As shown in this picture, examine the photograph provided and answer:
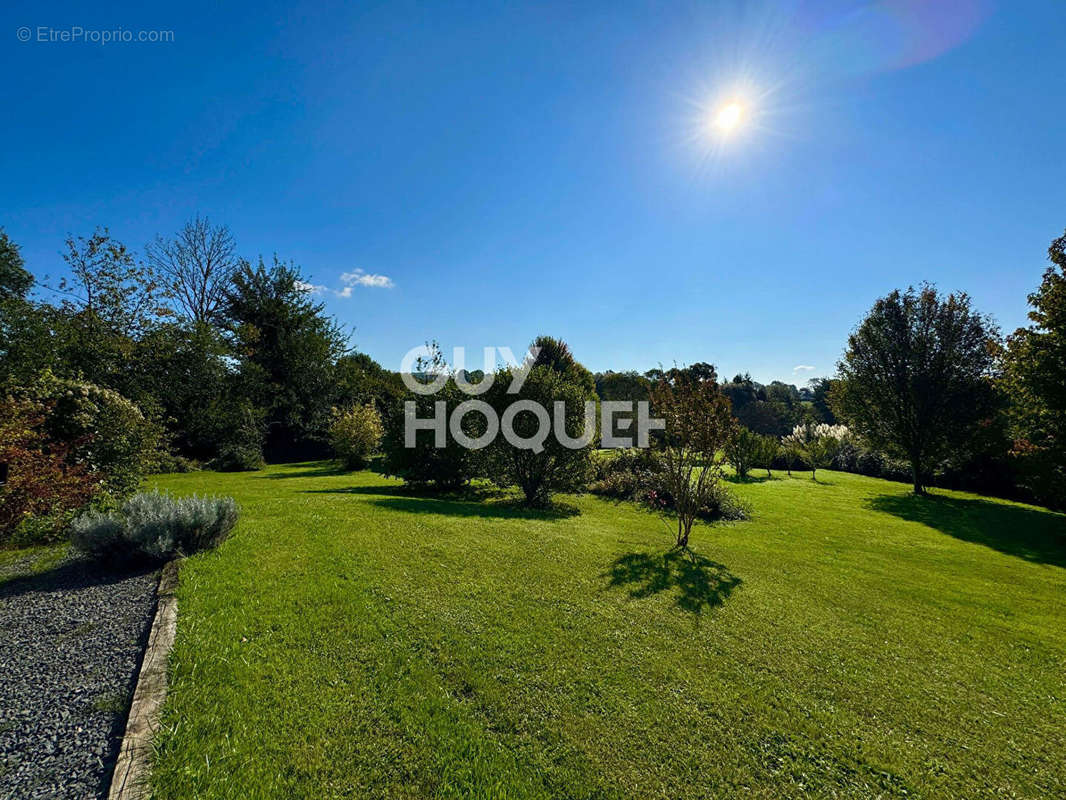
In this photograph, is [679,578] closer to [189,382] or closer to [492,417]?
[492,417]

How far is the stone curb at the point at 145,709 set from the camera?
2.28 metres

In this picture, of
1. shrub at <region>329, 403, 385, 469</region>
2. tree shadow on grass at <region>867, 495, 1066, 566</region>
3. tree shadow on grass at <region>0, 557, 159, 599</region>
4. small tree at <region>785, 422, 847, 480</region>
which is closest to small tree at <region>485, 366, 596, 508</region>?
tree shadow on grass at <region>0, 557, 159, 599</region>

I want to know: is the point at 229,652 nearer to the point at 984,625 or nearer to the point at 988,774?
the point at 988,774

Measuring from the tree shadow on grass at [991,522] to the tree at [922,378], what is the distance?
111 inches

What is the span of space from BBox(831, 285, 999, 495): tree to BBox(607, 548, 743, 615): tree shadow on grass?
684 inches

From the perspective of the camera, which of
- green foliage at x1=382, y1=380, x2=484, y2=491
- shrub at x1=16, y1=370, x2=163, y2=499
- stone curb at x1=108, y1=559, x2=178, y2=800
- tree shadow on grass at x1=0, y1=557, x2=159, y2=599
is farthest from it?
green foliage at x1=382, y1=380, x2=484, y2=491

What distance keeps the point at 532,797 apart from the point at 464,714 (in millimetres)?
839

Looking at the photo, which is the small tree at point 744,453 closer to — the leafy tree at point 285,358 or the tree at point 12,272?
the leafy tree at point 285,358

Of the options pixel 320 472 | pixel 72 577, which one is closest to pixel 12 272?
pixel 320 472

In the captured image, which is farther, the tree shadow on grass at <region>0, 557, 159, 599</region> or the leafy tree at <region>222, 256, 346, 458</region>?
the leafy tree at <region>222, 256, 346, 458</region>

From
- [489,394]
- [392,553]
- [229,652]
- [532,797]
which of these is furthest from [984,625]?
[489,394]

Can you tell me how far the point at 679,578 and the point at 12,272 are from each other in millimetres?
42931

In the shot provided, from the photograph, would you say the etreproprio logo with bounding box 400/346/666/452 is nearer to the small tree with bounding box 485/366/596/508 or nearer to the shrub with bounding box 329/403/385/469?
the small tree with bounding box 485/366/596/508

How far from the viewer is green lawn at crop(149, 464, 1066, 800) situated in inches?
104
